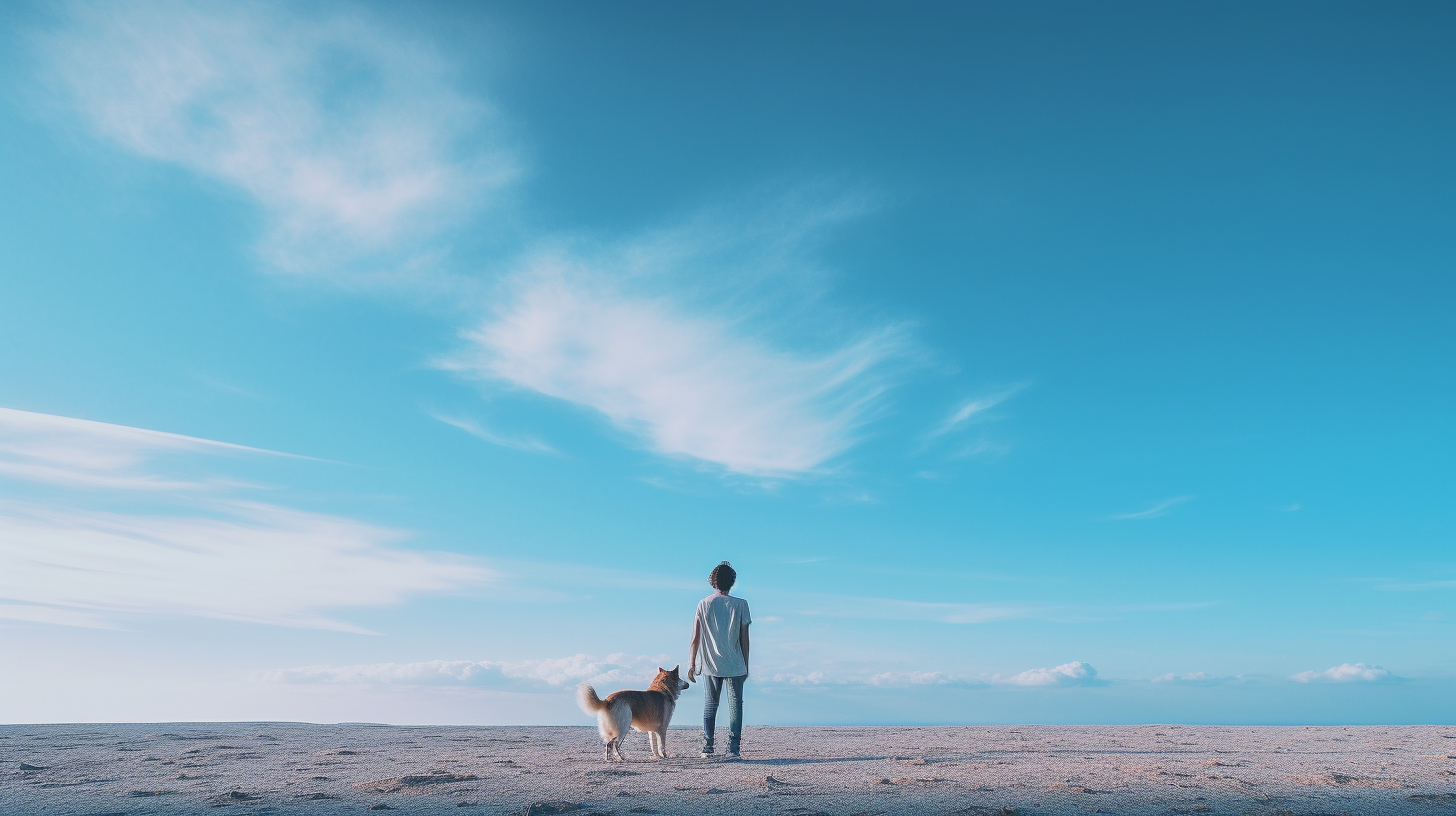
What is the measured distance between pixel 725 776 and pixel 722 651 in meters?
2.22

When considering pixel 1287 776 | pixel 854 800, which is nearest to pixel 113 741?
pixel 854 800

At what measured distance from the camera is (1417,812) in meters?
6.77

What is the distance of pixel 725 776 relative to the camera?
8.44 meters

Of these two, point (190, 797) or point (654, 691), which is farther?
point (654, 691)

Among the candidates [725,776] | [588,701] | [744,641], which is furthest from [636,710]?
[725,776]

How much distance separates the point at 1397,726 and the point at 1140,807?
56.5 feet

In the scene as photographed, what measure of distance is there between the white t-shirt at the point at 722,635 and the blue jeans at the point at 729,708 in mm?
138

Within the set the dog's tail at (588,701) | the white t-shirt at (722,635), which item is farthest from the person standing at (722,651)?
the dog's tail at (588,701)

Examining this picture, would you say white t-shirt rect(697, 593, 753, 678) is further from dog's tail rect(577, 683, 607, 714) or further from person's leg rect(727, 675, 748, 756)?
dog's tail rect(577, 683, 607, 714)

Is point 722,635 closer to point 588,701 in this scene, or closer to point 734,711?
point 734,711

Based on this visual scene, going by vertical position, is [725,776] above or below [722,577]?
below

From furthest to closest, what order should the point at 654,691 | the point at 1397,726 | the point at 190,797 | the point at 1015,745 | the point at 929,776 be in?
the point at 1397,726, the point at 1015,745, the point at 654,691, the point at 929,776, the point at 190,797

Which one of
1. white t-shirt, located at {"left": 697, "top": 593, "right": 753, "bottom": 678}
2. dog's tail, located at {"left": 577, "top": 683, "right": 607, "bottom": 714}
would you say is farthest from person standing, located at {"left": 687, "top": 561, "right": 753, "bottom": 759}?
dog's tail, located at {"left": 577, "top": 683, "right": 607, "bottom": 714}

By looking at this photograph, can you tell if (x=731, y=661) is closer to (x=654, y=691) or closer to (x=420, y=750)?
(x=654, y=691)
